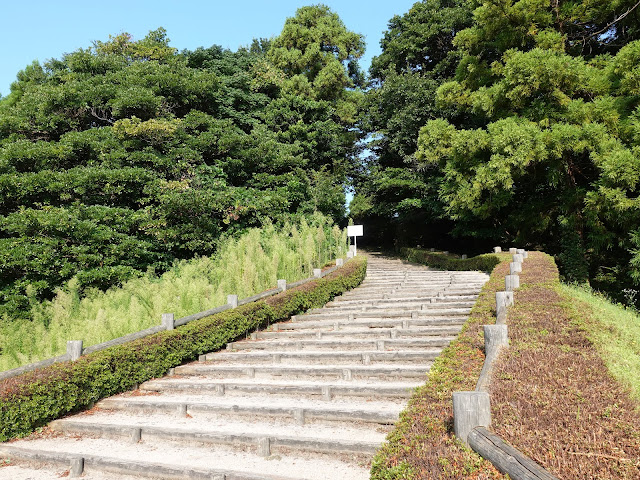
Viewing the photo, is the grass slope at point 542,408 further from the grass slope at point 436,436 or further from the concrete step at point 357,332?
the concrete step at point 357,332

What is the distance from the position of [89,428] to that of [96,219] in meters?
8.31

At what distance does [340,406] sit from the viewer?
4.93m

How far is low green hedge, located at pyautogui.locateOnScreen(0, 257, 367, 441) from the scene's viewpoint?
5004mm

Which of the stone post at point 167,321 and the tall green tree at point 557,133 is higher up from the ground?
the tall green tree at point 557,133

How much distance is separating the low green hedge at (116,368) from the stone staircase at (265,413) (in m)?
0.19

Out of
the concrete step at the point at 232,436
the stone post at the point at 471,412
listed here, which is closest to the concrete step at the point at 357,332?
the concrete step at the point at 232,436

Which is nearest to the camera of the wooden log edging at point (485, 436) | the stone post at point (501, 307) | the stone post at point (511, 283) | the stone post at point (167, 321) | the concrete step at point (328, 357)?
the wooden log edging at point (485, 436)

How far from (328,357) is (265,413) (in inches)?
71.2

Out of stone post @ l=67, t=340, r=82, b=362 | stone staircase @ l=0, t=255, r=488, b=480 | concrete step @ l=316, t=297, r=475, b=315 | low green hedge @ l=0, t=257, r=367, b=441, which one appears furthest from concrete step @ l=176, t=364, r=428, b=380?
concrete step @ l=316, t=297, r=475, b=315

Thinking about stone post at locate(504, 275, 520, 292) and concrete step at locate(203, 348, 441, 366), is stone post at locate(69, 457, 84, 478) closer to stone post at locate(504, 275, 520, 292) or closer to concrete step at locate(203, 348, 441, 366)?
concrete step at locate(203, 348, 441, 366)

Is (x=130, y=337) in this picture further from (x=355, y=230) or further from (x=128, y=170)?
(x=355, y=230)

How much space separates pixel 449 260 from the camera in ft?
58.1

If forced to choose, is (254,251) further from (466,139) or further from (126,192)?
(466,139)

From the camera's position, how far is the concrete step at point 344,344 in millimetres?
6637
